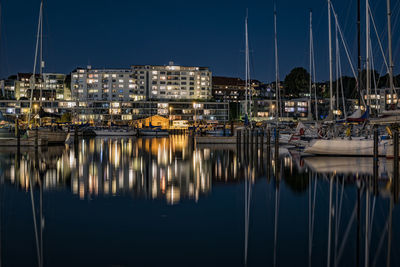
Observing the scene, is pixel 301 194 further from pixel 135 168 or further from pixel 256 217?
pixel 135 168

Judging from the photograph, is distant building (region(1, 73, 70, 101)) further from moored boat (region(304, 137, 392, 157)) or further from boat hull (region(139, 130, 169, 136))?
moored boat (region(304, 137, 392, 157))

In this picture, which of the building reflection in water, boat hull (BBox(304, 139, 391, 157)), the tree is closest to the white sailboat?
boat hull (BBox(304, 139, 391, 157))

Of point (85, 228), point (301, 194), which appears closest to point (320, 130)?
point (301, 194)

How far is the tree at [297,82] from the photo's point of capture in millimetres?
151000

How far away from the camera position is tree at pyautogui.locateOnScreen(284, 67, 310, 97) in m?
151

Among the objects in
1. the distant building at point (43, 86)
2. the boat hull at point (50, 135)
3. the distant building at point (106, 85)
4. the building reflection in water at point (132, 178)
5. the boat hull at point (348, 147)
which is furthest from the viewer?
the distant building at point (43, 86)

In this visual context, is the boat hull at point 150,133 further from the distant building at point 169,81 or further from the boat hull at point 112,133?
the distant building at point 169,81

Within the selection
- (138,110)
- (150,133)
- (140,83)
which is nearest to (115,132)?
(150,133)

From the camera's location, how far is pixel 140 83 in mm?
160250

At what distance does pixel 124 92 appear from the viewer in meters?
157

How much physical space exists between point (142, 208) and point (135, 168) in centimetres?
1321

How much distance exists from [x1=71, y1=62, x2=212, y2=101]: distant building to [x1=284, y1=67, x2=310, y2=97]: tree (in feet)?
100

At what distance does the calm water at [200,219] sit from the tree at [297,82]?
5141 inches

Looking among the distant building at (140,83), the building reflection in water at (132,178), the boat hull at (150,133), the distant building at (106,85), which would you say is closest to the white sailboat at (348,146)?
the building reflection in water at (132,178)
